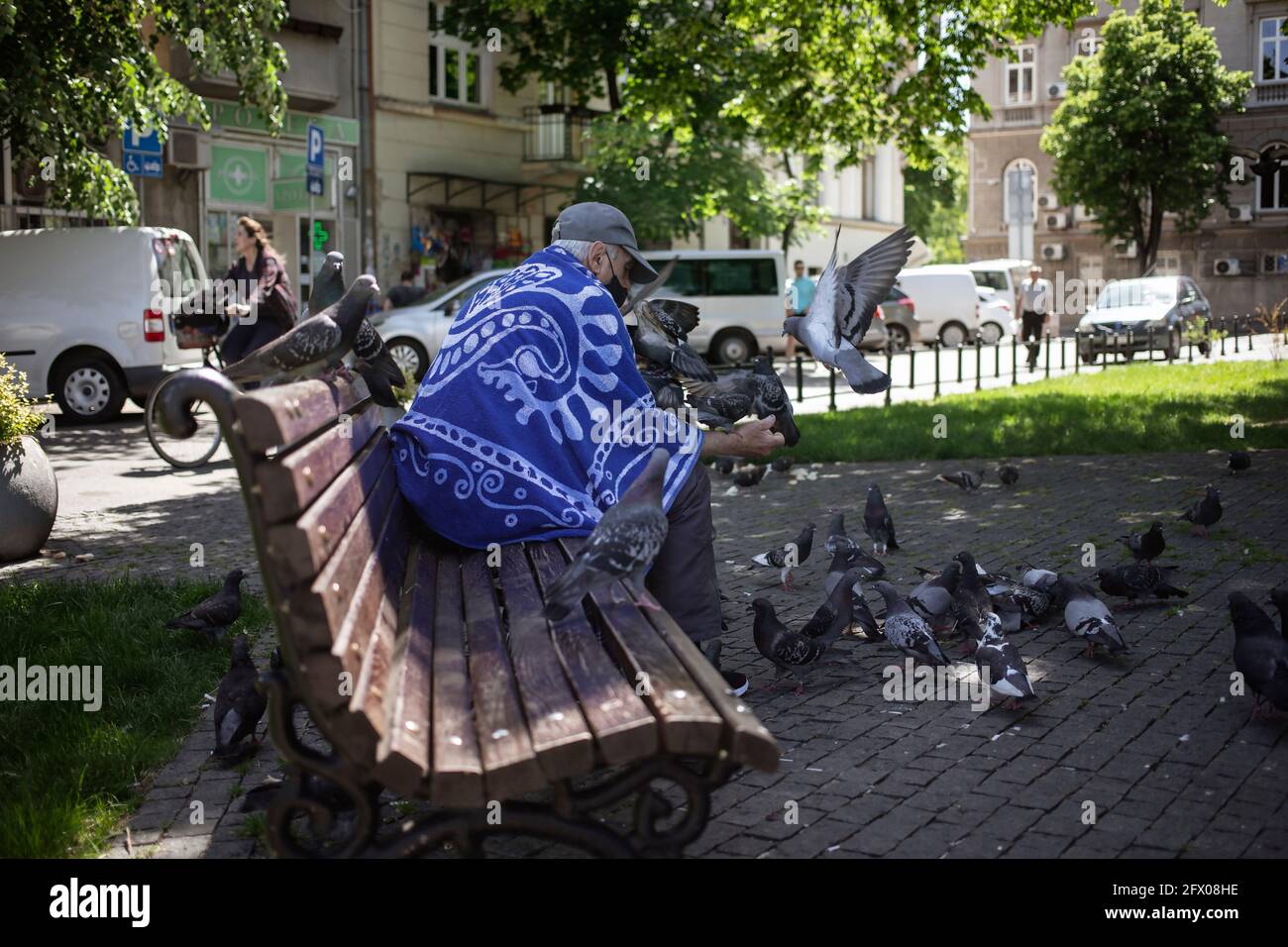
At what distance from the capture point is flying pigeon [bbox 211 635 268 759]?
446cm

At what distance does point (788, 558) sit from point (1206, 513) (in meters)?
2.56

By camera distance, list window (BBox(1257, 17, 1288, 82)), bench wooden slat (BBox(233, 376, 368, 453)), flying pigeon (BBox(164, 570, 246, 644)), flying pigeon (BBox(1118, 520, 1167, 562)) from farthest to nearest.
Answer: window (BBox(1257, 17, 1288, 82))
flying pigeon (BBox(1118, 520, 1167, 562))
flying pigeon (BBox(164, 570, 246, 644))
bench wooden slat (BBox(233, 376, 368, 453))

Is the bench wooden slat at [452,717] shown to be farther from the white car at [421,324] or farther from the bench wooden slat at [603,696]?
the white car at [421,324]

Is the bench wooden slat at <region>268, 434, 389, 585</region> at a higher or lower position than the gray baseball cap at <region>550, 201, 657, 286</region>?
lower

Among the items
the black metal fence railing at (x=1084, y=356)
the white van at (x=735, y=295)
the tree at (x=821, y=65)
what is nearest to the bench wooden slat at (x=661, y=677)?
the tree at (x=821, y=65)

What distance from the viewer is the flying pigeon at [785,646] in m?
5.27

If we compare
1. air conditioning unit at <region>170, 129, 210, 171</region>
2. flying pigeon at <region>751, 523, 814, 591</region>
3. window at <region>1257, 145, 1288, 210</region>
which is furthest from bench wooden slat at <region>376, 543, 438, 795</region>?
window at <region>1257, 145, 1288, 210</region>

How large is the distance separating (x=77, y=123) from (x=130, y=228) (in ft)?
9.78

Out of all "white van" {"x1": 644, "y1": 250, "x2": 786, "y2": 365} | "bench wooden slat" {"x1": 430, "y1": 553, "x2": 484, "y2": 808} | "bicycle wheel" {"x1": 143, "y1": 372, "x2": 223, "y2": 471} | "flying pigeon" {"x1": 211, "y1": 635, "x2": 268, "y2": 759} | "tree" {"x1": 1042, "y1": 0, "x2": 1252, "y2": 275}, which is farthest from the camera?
"tree" {"x1": 1042, "y1": 0, "x2": 1252, "y2": 275}

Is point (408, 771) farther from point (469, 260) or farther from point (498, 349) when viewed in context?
point (469, 260)

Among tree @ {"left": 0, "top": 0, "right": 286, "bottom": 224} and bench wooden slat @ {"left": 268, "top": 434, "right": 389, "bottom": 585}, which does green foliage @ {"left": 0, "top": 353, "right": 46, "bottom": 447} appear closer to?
bench wooden slat @ {"left": 268, "top": 434, "right": 389, "bottom": 585}

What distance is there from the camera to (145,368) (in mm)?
15844

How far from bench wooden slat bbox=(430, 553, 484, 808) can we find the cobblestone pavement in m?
0.62

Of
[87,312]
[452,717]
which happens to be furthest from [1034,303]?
[452,717]
